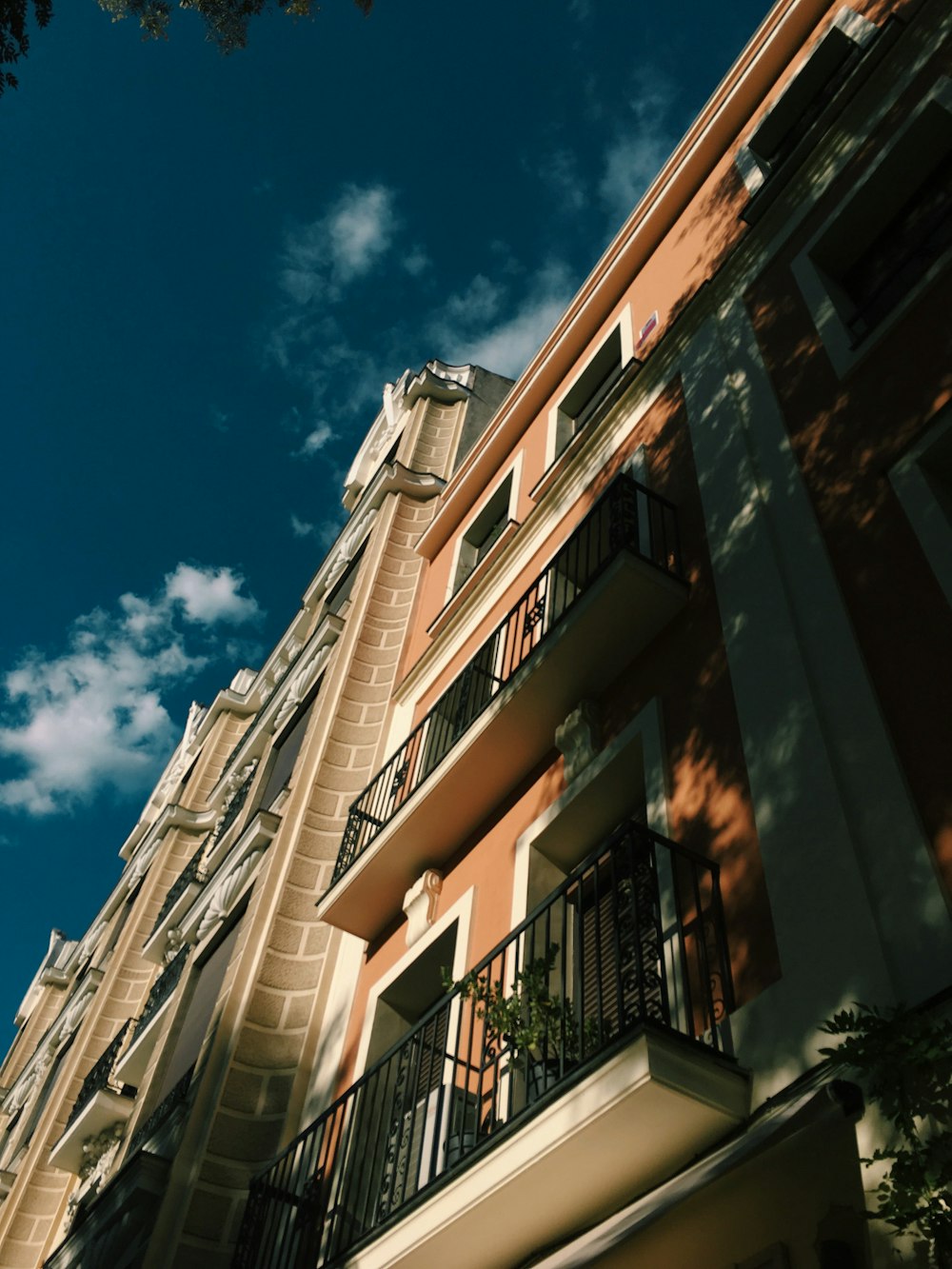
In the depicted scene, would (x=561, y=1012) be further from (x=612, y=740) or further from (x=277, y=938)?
(x=277, y=938)

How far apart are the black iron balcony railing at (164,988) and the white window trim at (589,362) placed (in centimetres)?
772

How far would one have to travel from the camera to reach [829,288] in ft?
25.9

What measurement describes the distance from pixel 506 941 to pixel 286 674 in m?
12.6

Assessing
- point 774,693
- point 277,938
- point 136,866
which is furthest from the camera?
point 136,866

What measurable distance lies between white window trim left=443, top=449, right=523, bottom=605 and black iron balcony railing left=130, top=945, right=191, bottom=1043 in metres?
5.70

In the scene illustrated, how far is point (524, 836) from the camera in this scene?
24.6 feet

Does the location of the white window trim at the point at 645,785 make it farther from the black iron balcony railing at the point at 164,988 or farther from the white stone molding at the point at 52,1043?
the white stone molding at the point at 52,1043

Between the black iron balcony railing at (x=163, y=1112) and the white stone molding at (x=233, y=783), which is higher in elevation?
the white stone molding at (x=233, y=783)

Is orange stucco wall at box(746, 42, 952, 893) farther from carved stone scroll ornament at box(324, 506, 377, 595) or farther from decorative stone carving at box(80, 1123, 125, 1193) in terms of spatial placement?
decorative stone carving at box(80, 1123, 125, 1193)

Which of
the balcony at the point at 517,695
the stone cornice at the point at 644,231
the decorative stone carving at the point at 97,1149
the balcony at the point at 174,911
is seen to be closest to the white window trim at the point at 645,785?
the balcony at the point at 517,695

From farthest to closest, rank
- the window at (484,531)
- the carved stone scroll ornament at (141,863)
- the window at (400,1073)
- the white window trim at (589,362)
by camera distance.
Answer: the carved stone scroll ornament at (141,863), the window at (484,531), the white window trim at (589,362), the window at (400,1073)

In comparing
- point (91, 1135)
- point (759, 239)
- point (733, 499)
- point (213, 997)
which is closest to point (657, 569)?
point (733, 499)

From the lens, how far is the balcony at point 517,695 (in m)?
7.28

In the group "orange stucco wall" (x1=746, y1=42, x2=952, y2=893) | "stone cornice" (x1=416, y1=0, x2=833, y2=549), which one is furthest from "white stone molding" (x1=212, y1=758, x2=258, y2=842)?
"orange stucco wall" (x1=746, y1=42, x2=952, y2=893)
